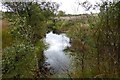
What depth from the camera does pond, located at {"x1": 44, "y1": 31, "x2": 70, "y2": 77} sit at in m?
2.31

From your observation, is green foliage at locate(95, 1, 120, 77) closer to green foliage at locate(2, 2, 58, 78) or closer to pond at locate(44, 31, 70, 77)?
pond at locate(44, 31, 70, 77)

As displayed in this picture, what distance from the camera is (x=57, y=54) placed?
2.36 m

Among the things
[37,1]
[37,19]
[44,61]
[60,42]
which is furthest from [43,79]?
[37,1]

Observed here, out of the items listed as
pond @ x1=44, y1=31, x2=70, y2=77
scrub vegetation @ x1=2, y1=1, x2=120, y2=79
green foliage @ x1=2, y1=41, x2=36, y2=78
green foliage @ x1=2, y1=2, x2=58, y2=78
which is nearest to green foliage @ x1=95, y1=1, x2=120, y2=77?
scrub vegetation @ x1=2, y1=1, x2=120, y2=79

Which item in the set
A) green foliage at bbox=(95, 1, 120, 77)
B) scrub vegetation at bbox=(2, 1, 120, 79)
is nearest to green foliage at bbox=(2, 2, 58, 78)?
scrub vegetation at bbox=(2, 1, 120, 79)

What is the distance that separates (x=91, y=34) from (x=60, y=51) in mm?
360

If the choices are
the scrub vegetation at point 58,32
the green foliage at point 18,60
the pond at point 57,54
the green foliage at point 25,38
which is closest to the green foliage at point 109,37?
the scrub vegetation at point 58,32

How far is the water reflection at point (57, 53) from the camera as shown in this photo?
→ 2307 mm

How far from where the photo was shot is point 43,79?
242cm

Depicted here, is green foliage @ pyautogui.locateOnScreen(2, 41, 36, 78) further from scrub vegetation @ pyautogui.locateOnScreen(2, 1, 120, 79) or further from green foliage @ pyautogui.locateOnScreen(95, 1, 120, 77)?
green foliage @ pyautogui.locateOnScreen(95, 1, 120, 77)

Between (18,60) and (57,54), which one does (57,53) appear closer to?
(57,54)

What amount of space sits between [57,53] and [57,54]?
0.01m

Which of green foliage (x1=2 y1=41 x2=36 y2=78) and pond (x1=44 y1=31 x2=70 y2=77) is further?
pond (x1=44 y1=31 x2=70 y2=77)

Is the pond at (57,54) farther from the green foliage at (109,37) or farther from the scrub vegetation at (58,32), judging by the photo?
the green foliage at (109,37)
